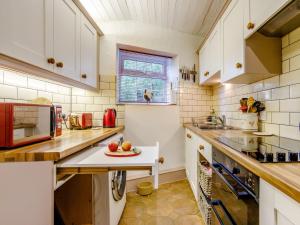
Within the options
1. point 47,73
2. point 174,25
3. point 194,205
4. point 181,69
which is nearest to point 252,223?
point 194,205

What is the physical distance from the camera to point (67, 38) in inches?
58.5

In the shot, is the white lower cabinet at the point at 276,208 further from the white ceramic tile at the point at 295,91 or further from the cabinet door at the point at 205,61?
the cabinet door at the point at 205,61

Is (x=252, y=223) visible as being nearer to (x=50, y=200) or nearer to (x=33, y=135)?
(x=50, y=200)

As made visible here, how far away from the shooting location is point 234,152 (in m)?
0.90

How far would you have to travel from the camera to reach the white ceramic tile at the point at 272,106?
1417mm

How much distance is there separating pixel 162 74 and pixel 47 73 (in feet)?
6.15

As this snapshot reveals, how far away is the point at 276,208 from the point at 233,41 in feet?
4.40

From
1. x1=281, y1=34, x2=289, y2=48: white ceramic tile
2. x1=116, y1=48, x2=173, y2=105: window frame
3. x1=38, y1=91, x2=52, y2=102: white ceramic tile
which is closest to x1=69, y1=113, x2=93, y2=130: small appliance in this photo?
x1=38, y1=91, x2=52, y2=102: white ceramic tile

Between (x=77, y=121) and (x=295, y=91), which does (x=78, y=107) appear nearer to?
(x=77, y=121)

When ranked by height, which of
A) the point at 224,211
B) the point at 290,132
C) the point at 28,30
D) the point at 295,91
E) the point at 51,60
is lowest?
the point at 224,211

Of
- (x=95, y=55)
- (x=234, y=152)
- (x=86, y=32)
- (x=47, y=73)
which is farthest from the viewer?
(x=95, y=55)

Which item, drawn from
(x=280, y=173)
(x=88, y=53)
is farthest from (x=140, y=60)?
(x=280, y=173)

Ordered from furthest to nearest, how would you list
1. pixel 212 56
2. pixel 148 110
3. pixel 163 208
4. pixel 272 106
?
pixel 148 110 < pixel 212 56 < pixel 163 208 < pixel 272 106

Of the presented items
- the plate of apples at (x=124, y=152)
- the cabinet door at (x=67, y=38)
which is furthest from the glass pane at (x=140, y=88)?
the plate of apples at (x=124, y=152)
